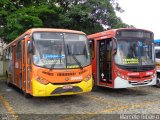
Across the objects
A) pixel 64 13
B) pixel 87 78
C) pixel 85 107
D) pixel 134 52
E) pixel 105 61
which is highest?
pixel 64 13

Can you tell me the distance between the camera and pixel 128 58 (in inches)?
479

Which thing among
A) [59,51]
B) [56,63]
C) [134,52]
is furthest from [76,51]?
[134,52]

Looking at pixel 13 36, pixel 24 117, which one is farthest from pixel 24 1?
pixel 24 117

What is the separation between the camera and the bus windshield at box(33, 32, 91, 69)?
1025 cm

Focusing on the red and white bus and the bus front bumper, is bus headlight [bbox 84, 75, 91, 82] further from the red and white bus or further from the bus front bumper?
the red and white bus

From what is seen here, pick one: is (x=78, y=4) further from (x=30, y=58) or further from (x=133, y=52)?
(x=30, y=58)

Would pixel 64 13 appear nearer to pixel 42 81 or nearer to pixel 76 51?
pixel 76 51

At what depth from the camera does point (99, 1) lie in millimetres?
22578

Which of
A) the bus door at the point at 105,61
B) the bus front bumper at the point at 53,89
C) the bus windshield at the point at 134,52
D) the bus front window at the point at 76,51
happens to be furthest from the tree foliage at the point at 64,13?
the bus front bumper at the point at 53,89

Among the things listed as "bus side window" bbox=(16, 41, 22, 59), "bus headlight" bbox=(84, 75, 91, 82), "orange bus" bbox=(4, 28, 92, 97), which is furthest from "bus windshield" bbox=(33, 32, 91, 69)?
"bus side window" bbox=(16, 41, 22, 59)

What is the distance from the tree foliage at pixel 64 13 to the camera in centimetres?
2005

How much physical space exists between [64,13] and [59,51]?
1320cm

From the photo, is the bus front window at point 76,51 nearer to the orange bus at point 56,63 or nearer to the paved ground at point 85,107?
the orange bus at point 56,63

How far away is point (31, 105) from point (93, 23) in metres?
13.5
